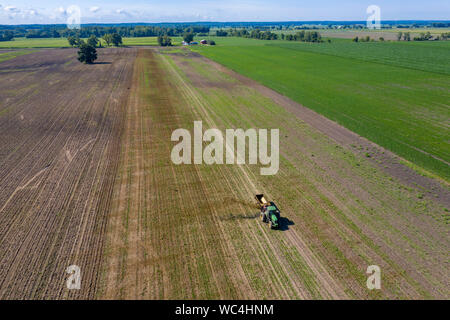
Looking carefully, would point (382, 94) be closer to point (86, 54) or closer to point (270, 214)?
point (270, 214)

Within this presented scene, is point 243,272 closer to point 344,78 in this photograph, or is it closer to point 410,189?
point 410,189

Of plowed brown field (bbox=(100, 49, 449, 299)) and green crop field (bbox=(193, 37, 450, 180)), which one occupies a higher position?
green crop field (bbox=(193, 37, 450, 180))

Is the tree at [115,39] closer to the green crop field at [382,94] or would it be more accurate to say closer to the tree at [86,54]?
the tree at [86,54]

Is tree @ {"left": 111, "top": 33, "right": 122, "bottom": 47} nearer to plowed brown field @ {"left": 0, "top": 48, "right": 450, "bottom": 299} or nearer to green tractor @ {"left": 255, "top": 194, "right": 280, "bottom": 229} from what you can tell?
plowed brown field @ {"left": 0, "top": 48, "right": 450, "bottom": 299}

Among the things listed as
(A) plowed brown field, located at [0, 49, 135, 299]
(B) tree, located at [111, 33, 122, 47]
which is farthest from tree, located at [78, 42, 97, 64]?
(B) tree, located at [111, 33, 122, 47]

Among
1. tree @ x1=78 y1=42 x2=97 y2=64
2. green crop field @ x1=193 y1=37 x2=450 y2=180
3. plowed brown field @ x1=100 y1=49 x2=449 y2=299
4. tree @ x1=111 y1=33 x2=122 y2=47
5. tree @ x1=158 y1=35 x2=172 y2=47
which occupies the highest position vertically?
tree @ x1=111 y1=33 x2=122 y2=47

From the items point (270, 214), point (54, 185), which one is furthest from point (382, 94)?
point (54, 185)

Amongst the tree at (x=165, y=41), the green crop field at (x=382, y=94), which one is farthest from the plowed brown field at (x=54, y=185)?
the tree at (x=165, y=41)
